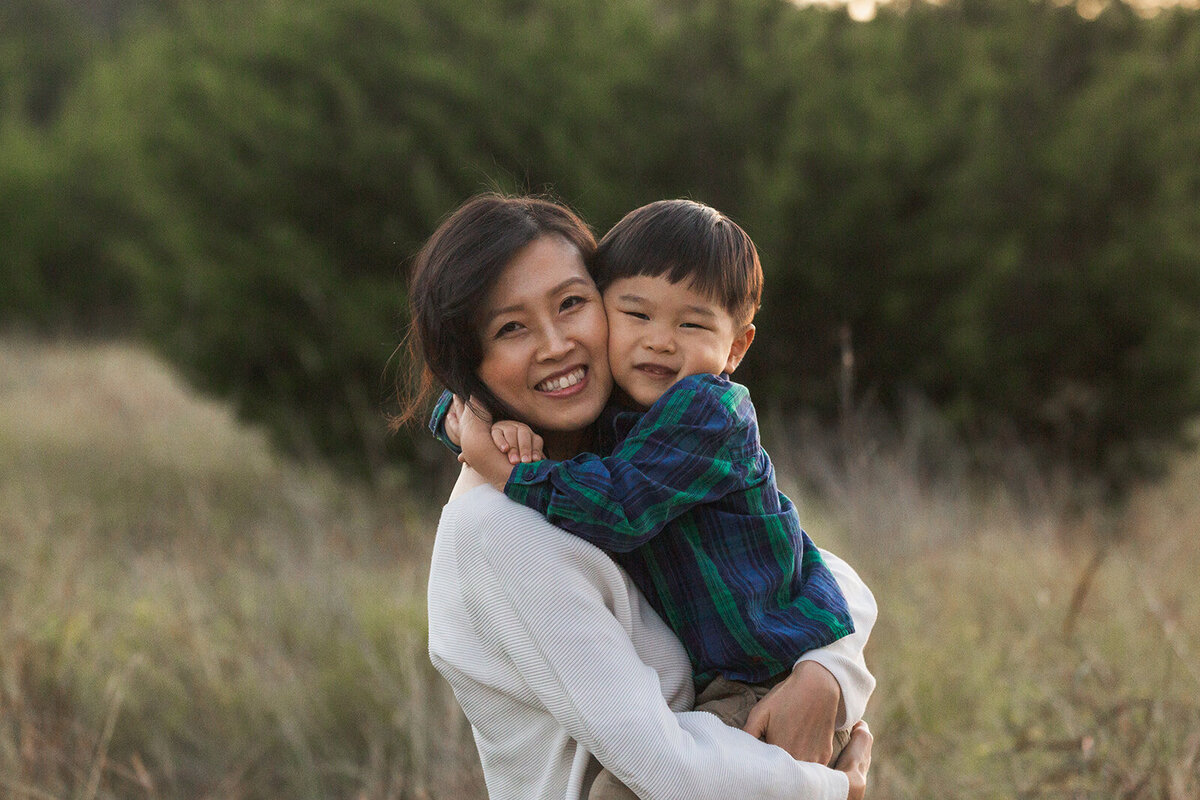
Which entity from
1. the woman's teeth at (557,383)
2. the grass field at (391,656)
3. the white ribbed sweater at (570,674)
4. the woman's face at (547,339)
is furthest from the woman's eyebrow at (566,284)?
the grass field at (391,656)

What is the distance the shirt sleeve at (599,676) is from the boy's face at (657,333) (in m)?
0.32

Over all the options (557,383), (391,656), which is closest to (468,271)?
(557,383)

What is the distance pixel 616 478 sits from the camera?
168cm

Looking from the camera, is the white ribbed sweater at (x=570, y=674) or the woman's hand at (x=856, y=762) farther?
the woman's hand at (x=856, y=762)

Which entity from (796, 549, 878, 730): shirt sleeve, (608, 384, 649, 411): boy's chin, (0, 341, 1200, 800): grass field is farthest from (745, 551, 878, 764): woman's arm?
(0, 341, 1200, 800): grass field

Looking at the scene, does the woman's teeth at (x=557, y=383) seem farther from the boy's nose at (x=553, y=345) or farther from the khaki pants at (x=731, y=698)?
the khaki pants at (x=731, y=698)

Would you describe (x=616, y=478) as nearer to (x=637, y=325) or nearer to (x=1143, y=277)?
(x=637, y=325)

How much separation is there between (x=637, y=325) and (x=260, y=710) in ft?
8.41

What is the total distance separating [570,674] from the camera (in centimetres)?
158

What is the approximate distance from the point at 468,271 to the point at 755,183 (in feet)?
18.4

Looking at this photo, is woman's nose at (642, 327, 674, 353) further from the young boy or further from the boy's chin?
the boy's chin

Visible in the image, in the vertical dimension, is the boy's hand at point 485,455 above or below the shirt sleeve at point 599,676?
above

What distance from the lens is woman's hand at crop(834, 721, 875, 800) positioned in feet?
5.99

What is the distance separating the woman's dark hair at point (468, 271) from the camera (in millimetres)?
1796
